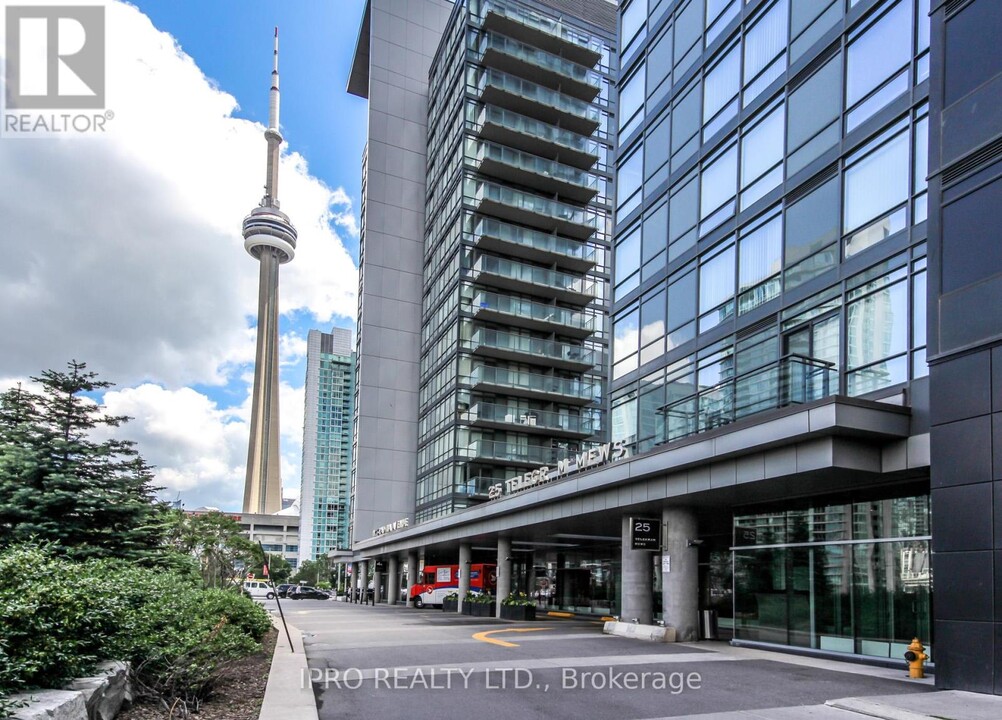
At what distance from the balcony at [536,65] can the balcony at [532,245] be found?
1184cm

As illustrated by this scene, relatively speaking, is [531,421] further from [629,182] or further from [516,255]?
[629,182]

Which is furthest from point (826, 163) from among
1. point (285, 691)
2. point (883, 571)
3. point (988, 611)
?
point (285, 691)

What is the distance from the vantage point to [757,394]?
18.2 m

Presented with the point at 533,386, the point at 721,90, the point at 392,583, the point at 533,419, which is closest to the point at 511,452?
the point at 533,419

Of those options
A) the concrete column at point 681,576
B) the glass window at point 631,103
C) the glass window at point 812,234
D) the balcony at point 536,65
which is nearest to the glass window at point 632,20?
the glass window at point 631,103

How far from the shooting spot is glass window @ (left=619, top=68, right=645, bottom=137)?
29.1 m

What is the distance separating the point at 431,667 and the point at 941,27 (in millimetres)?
15350

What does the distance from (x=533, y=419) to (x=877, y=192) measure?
3960 cm

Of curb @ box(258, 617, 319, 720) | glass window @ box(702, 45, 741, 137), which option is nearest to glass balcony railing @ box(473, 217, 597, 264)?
glass window @ box(702, 45, 741, 137)

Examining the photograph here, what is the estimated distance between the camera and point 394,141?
70312mm

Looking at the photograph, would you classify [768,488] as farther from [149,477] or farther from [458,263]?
[458,263]

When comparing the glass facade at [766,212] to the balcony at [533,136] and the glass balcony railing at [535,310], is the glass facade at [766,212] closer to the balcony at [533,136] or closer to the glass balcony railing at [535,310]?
the glass balcony railing at [535,310]

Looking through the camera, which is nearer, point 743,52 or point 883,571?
point 883,571

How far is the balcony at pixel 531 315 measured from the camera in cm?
5569
